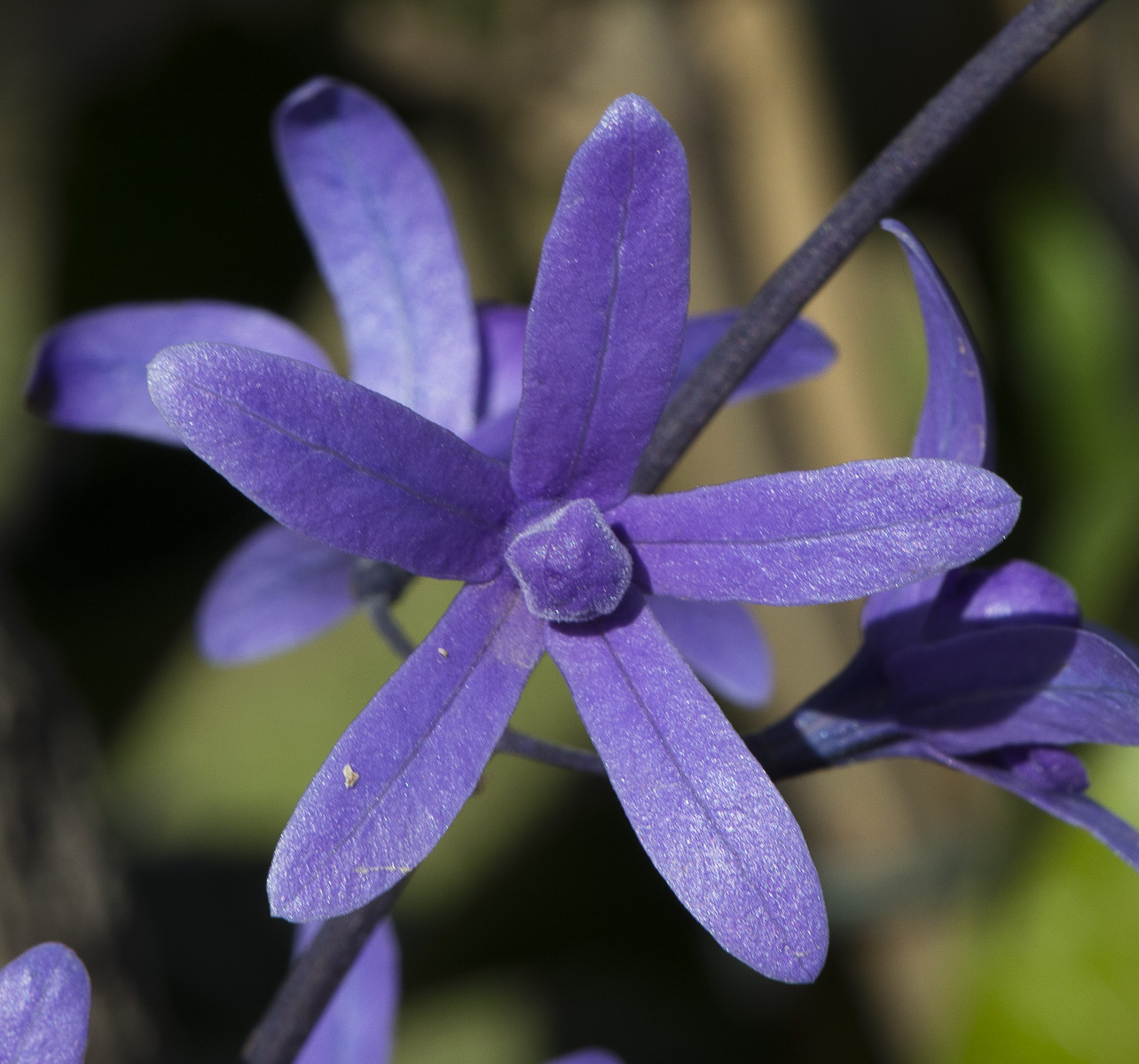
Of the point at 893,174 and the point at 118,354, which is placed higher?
the point at 893,174

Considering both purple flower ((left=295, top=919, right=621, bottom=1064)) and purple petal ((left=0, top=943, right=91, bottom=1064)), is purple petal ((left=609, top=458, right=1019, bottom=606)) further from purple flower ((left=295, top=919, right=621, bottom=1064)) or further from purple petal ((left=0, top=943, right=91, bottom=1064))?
purple flower ((left=295, top=919, right=621, bottom=1064))

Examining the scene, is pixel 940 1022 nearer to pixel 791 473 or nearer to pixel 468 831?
pixel 468 831

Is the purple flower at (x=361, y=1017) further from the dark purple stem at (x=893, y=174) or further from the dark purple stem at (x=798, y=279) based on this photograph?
the dark purple stem at (x=893, y=174)

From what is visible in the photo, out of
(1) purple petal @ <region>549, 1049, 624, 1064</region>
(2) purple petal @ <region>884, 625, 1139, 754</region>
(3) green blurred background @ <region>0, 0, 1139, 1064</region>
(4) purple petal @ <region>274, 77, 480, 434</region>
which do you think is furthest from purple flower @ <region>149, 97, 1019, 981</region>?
(3) green blurred background @ <region>0, 0, 1139, 1064</region>

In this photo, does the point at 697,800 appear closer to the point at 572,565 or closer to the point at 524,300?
the point at 572,565

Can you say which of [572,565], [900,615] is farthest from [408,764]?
[900,615]

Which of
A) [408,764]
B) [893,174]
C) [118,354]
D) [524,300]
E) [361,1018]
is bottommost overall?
[524,300]
